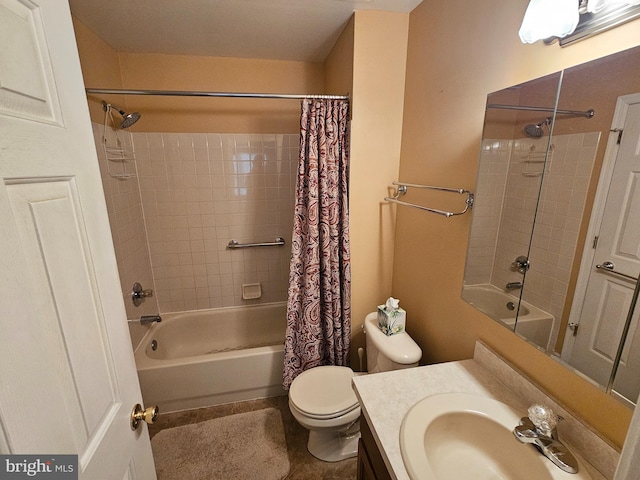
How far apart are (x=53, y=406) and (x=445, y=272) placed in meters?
1.40

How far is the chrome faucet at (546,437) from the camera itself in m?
0.72

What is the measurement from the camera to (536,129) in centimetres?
89

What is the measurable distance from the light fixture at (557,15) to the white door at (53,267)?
1185 millimetres

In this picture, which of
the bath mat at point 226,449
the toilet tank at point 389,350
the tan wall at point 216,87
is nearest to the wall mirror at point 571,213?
the toilet tank at point 389,350

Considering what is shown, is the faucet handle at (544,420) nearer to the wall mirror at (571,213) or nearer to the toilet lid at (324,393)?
the wall mirror at (571,213)

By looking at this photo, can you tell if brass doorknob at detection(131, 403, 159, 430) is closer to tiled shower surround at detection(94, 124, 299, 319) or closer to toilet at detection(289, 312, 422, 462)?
toilet at detection(289, 312, 422, 462)

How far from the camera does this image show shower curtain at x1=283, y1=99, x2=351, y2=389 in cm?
167

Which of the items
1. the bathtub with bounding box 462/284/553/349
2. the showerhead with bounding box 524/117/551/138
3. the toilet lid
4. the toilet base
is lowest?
the toilet base

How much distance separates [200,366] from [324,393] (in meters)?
0.87

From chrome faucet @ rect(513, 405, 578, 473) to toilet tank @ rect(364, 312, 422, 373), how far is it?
1.85 ft

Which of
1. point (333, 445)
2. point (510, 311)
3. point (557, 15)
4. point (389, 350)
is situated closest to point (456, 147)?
point (557, 15)

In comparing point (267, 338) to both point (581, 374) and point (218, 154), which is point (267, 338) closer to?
point (218, 154)

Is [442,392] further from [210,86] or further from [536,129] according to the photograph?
[210,86]

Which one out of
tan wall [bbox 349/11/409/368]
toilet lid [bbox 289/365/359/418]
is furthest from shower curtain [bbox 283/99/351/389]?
toilet lid [bbox 289/365/359/418]
